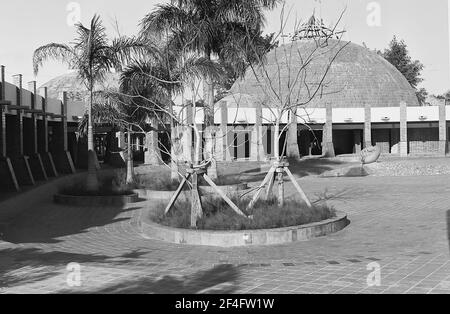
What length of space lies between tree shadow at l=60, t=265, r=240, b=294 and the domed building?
33.3 metres

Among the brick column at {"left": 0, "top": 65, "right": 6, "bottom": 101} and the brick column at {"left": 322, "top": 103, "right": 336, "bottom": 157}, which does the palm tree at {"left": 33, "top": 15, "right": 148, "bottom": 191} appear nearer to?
the brick column at {"left": 0, "top": 65, "right": 6, "bottom": 101}

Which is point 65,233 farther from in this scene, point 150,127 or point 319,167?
point 319,167

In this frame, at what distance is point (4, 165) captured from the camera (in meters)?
20.1

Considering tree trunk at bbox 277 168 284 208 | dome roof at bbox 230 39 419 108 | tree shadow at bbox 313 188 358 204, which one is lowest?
tree shadow at bbox 313 188 358 204

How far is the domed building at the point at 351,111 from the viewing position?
4381 cm

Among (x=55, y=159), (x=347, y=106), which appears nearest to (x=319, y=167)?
(x=55, y=159)

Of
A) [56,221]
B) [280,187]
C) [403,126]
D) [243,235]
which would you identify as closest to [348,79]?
[403,126]

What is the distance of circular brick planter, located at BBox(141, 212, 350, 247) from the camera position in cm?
940

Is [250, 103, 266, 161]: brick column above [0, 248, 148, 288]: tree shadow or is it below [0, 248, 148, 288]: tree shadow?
above

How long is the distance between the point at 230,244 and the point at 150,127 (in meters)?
15.8

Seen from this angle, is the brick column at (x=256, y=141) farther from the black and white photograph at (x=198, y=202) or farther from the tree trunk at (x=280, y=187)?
the tree trunk at (x=280, y=187)

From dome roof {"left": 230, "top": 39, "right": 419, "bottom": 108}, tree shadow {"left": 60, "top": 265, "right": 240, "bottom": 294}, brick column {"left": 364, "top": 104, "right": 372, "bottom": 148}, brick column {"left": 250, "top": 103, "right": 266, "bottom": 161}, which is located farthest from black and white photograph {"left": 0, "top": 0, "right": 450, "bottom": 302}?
dome roof {"left": 230, "top": 39, "right": 419, "bottom": 108}

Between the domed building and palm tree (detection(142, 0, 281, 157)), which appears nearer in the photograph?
palm tree (detection(142, 0, 281, 157))

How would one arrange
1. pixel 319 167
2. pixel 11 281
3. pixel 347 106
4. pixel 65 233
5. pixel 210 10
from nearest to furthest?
pixel 11 281
pixel 65 233
pixel 210 10
pixel 319 167
pixel 347 106
